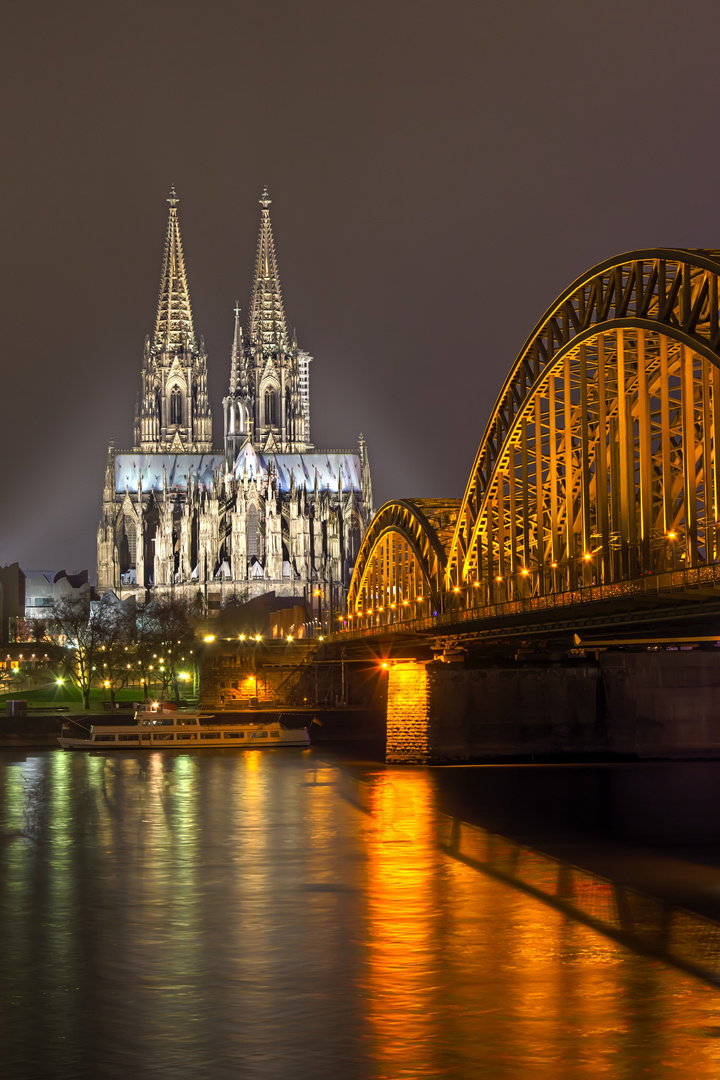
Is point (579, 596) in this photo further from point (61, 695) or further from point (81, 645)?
point (61, 695)

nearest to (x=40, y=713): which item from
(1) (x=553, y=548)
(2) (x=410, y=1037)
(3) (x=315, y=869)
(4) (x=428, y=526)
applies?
(4) (x=428, y=526)

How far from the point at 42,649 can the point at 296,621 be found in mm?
26311

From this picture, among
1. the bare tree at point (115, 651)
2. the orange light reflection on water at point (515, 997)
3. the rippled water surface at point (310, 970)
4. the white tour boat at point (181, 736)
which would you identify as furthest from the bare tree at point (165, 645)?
the orange light reflection on water at point (515, 997)

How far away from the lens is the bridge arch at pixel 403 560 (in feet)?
309

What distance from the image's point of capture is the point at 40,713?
11912 centimetres

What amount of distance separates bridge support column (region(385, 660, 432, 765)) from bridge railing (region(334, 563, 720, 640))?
2.30 meters

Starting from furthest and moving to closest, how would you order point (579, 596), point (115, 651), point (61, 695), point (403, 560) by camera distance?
1. point (61, 695)
2. point (115, 651)
3. point (403, 560)
4. point (579, 596)

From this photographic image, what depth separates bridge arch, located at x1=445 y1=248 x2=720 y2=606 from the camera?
46469 mm

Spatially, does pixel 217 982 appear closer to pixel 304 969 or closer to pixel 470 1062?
pixel 304 969

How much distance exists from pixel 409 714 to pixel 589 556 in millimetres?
25283

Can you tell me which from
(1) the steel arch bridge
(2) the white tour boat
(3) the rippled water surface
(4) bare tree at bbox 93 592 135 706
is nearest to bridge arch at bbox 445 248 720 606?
(1) the steel arch bridge

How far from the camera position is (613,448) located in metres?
62.3

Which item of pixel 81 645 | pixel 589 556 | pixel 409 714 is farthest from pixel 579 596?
pixel 81 645

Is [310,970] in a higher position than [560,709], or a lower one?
lower
